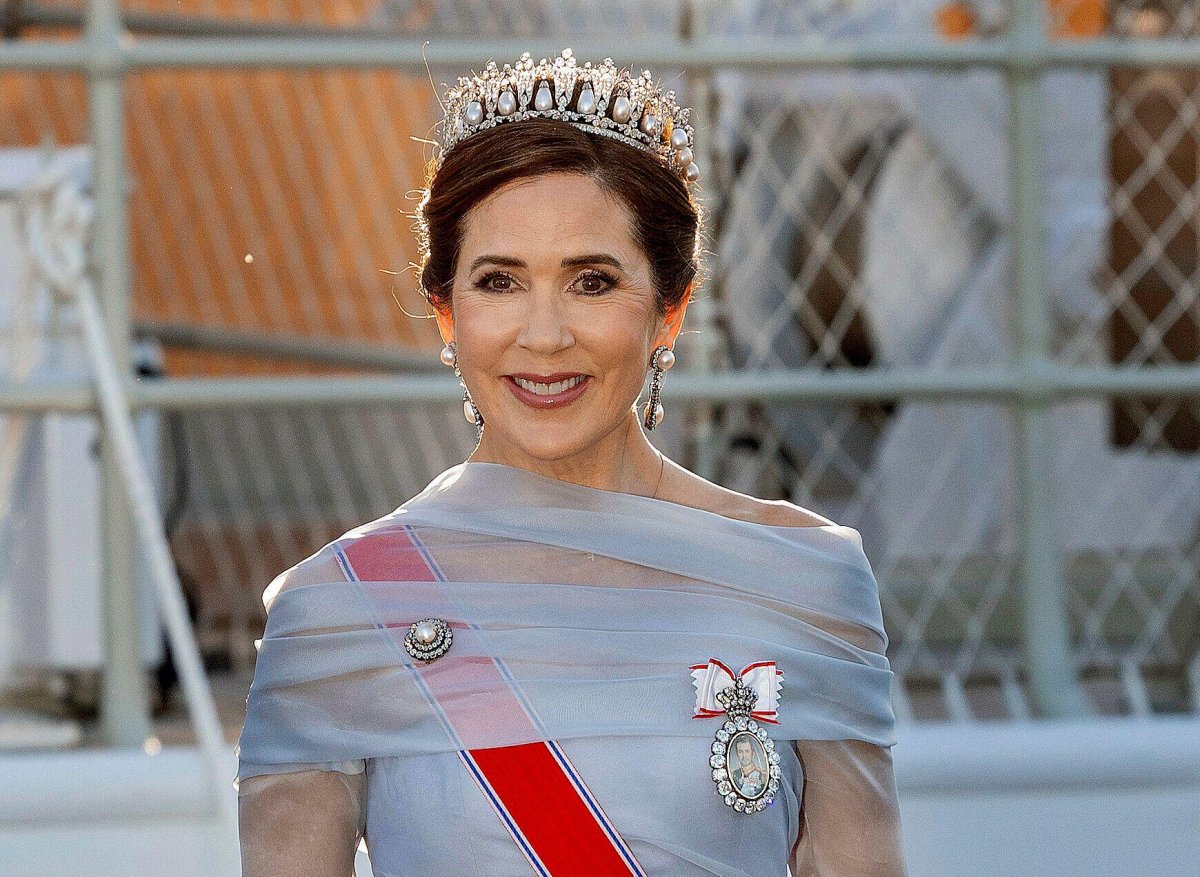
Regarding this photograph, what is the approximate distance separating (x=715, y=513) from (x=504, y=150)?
31cm

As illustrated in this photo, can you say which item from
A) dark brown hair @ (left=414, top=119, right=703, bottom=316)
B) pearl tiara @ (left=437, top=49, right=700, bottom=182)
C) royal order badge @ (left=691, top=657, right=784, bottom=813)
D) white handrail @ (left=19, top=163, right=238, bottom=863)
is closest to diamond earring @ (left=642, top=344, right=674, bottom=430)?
dark brown hair @ (left=414, top=119, right=703, bottom=316)

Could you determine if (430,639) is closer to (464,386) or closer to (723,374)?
(464,386)

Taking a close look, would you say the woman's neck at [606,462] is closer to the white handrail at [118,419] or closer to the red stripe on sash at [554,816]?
the red stripe on sash at [554,816]

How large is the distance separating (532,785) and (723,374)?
5.93 feet

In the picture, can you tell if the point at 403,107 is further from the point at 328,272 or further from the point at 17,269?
the point at 17,269

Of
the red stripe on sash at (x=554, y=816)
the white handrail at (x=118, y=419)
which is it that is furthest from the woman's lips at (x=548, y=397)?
the white handrail at (x=118, y=419)

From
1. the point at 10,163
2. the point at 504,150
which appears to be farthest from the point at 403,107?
the point at 504,150

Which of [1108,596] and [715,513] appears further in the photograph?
[1108,596]

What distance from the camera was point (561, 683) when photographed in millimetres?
1167

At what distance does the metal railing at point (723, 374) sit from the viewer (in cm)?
279

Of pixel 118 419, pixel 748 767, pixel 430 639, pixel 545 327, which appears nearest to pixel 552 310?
pixel 545 327

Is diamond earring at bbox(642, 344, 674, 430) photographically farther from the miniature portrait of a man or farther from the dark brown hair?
the miniature portrait of a man

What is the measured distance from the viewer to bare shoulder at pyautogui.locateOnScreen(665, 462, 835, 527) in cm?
129

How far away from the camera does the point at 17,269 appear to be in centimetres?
290
